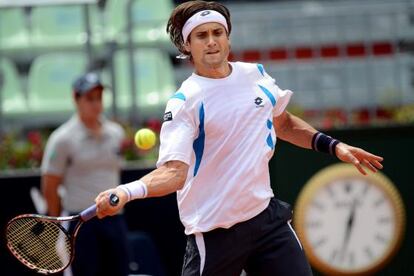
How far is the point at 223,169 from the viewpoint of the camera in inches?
179

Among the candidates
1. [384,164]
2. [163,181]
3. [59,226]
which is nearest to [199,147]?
[163,181]

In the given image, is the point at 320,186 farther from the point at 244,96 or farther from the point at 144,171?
the point at 244,96

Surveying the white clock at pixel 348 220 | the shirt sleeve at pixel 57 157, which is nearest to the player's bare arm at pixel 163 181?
the shirt sleeve at pixel 57 157

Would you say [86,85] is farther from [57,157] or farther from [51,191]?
[51,191]

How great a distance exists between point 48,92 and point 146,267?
309 centimetres

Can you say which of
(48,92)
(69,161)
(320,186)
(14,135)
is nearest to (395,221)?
(320,186)

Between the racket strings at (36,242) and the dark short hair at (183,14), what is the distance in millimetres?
1036

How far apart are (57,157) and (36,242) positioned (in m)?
2.78

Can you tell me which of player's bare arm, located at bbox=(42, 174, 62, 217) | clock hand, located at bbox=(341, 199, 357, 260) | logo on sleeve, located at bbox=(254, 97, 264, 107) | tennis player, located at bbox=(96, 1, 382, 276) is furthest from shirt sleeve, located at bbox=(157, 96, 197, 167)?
clock hand, located at bbox=(341, 199, 357, 260)

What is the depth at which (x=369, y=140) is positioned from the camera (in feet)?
26.7

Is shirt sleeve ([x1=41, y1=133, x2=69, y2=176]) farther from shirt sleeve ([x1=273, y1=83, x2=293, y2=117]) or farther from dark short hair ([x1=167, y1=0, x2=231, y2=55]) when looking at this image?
shirt sleeve ([x1=273, y1=83, x2=293, y2=117])

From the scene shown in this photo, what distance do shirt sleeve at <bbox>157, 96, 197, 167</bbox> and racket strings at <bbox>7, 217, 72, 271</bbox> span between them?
24.3 inches

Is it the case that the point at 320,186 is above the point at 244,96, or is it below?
below

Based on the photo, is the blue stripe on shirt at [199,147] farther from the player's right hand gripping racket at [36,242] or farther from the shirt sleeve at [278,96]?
the player's right hand gripping racket at [36,242]
